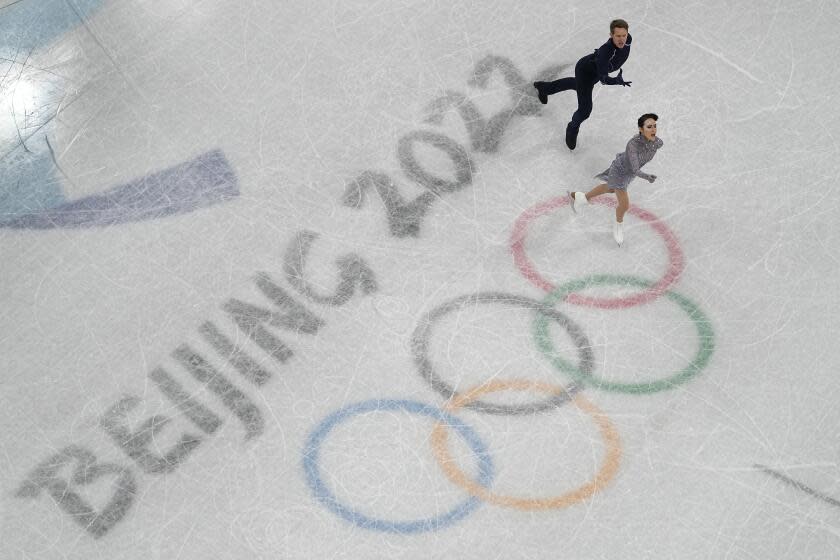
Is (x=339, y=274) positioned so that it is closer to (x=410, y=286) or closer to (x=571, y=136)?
(x=410, y=286)

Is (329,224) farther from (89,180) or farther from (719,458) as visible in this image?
(719,458)

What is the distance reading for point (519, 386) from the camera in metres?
5.55

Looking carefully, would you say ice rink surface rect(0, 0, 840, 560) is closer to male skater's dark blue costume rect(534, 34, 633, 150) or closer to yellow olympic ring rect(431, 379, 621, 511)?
yellow olympic ring rect(431, 379, 621, 511)

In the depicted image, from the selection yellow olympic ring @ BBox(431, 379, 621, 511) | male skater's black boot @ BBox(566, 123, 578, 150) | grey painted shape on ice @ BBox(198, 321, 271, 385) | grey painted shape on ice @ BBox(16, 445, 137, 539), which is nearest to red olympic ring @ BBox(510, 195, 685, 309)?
male skater's black boot @ BBox(566, 123, 578, 150)

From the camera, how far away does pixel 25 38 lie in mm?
7781

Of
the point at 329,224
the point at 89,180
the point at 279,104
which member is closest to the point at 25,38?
the point at 89,180

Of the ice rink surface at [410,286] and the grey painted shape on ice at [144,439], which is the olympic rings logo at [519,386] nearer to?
the ice rink surface at [410,286]

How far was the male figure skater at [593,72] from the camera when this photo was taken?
6281 mm

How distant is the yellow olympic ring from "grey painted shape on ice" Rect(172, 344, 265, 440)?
1055 mm

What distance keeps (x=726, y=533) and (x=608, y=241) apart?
2.19 meters

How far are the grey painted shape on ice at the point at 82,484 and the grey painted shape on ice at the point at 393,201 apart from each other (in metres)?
2.41

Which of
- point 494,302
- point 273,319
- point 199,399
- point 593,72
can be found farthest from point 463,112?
point 199,399

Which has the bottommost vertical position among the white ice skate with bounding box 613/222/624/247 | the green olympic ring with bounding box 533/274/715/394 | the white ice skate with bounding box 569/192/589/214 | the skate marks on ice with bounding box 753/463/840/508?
the skate marks on ice with bounding box 753/463/840/508

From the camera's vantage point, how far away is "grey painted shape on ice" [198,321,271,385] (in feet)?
18.6
